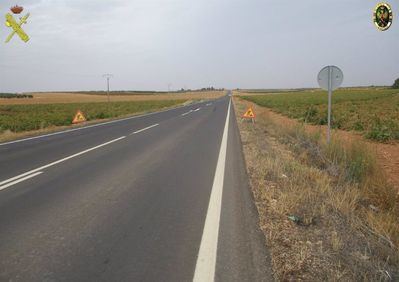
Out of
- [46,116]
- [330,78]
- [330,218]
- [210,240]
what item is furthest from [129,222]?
[46,116]

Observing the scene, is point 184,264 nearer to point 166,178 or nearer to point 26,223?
point 26,223

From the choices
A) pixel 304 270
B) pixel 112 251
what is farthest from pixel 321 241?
pixel 112 251

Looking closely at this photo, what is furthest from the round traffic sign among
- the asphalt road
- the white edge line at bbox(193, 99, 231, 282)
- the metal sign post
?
the white edge line at bbox(193, 99, 231, 282)

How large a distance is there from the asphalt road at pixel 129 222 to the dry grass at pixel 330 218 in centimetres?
27

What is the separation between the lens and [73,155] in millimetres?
10281

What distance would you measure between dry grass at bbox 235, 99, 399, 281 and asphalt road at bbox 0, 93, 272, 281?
27cm

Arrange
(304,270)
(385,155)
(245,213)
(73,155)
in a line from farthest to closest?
(385,155) < (73,155) < (245,213) < (304,270)

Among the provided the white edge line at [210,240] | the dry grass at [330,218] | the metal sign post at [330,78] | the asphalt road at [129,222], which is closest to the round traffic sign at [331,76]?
the metal sign post at [330,78]

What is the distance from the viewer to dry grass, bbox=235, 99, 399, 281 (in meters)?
3.43

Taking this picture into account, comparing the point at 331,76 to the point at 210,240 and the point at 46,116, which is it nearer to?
the point at 210,240

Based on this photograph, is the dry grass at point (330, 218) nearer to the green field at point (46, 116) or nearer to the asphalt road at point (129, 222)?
the asphalt road at point (129, 222)

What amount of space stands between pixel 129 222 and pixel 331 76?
731 cm

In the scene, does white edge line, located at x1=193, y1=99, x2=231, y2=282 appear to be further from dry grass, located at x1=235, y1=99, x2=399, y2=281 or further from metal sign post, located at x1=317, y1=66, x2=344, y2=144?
metal sign post, located at x1=317, y1=66, x2=344, y2=144

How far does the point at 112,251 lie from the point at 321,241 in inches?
89.9
